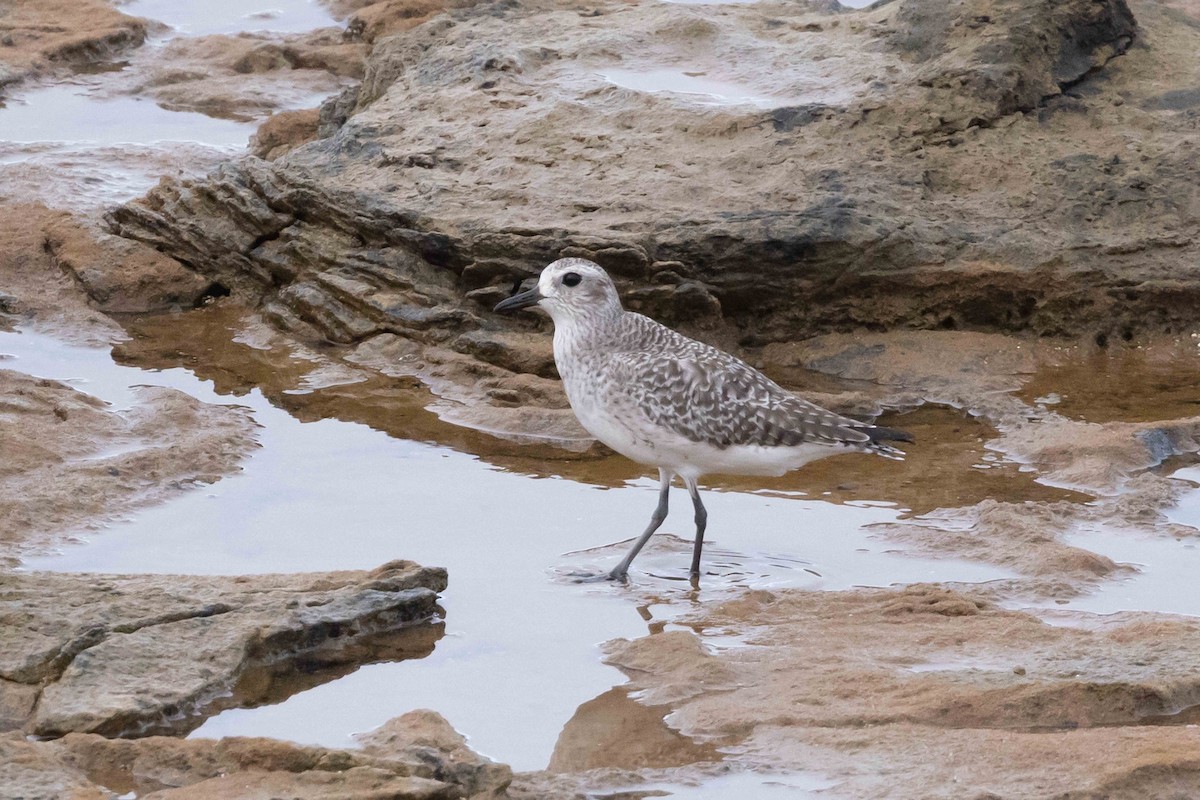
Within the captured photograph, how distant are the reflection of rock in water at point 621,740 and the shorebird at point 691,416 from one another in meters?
1.38

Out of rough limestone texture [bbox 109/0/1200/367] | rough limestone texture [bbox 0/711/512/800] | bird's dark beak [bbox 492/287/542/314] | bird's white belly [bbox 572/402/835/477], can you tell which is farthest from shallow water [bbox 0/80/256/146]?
rough limestone texture [bbox 0/711/512/800]

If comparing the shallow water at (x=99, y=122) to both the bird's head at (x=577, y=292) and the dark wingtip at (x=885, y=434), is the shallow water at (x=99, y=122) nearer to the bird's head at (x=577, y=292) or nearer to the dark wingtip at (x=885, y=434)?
the bird's head at (x=577, y=292)

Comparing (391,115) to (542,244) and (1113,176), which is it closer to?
(542,244)

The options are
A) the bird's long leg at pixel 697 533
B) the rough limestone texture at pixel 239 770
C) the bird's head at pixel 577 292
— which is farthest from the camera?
the bird's head at pixel 577 292

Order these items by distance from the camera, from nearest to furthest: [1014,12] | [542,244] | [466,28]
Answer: [542,244] → [1014,12] → [466,28]

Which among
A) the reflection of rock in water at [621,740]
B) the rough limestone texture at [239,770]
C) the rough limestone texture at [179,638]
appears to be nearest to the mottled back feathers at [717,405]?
the rough limestone texture at [179,638]

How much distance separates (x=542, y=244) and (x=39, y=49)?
331 inches

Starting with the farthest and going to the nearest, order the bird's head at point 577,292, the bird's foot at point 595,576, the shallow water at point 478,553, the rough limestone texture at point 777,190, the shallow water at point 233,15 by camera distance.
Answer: the shallow water at point 233,15 < the rough limestone texture at point 777,190 < the bird's head at point 577,292 < the bird's foot at point 595,576 < the shallow water at point 478,553

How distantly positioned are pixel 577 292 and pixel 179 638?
2.72 m

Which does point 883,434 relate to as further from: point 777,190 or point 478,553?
point 777,190

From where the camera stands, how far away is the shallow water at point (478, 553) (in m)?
5.66

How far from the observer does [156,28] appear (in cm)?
1684

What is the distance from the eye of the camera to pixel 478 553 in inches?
281

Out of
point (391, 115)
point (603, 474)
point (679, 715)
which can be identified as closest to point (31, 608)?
point (679, 715)
